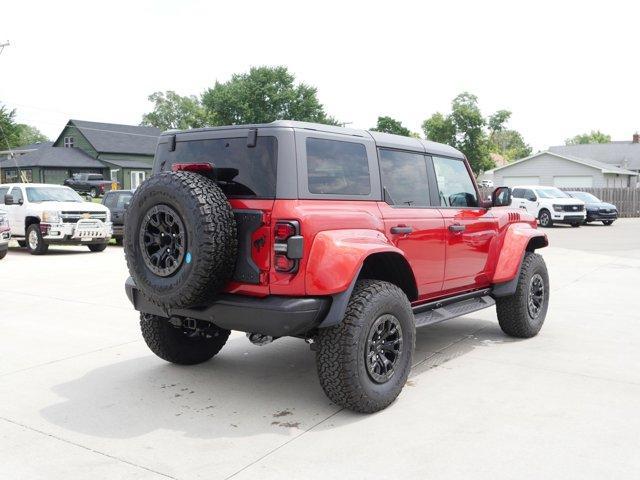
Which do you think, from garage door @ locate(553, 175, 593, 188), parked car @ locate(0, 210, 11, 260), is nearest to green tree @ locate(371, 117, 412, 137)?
garage door @ locate(553, 175, 593, 188)

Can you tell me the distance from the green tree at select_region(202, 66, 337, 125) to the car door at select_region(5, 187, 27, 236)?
54499 mm

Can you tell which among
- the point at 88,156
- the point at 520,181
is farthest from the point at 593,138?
the point at 88,156

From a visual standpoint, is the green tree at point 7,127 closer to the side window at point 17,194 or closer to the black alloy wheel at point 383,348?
the side window at point 17,194

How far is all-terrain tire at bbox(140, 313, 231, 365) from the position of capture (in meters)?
5.13

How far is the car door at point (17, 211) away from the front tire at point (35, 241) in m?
0.34

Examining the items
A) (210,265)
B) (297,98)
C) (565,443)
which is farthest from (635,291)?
(297,98)

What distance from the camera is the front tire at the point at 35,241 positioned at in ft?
49.4

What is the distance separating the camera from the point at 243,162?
14.0 feet

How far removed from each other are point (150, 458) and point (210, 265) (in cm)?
118

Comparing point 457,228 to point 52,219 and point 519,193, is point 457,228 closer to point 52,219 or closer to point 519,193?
point 52,219

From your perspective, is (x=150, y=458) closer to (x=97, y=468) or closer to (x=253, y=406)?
(x=97, y=468)

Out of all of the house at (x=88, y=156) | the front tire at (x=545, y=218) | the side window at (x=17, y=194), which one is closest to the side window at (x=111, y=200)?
the side window at (x=17, y=194)

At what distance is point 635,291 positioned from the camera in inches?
376

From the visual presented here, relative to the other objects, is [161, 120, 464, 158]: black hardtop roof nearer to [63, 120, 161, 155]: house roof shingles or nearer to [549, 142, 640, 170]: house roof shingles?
Result: [63, 120, 161, 155]: house roof shingles
